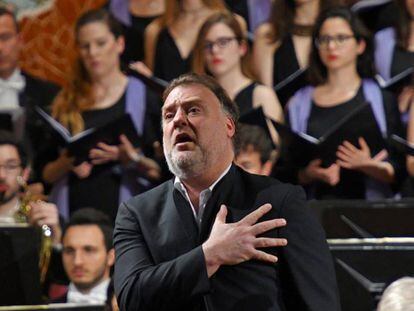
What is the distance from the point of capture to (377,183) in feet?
16.3

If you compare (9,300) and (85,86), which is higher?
(85,86)

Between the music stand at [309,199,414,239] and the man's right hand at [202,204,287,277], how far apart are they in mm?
1356

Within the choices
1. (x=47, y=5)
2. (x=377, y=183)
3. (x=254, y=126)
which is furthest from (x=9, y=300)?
(x=47, y=5)

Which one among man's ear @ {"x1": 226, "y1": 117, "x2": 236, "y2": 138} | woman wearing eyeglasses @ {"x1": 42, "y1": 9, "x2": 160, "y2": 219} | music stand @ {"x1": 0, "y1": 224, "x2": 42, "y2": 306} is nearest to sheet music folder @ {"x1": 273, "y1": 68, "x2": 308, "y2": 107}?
woman wearing eyeglasses @ {"x1": 42, "y1": 9, "x2": 160, "y2": 219}

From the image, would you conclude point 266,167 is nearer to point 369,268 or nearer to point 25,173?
point 25,173

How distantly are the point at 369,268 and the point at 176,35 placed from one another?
2.71 m

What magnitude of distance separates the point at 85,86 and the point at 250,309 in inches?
135

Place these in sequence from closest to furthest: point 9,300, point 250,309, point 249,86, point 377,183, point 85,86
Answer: point 250,309 < point 9,300 < point 377,183 < point 249,86 < point 85,86

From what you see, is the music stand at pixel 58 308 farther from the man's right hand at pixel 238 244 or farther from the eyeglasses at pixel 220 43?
the eyeglasses at pixel 220 43

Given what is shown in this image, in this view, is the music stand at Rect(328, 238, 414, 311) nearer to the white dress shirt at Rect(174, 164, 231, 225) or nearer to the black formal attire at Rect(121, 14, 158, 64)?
the white dress shirt at Rect(174, 164, 231, 225)

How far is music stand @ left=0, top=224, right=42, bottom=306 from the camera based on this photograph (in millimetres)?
3916

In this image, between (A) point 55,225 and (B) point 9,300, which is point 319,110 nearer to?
(A) point 55,225

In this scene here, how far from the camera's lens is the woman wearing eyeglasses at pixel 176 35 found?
5.62 m

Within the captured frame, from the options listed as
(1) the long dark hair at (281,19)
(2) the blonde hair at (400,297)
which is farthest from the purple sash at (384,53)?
(2) the blonde hair at (400,297)
